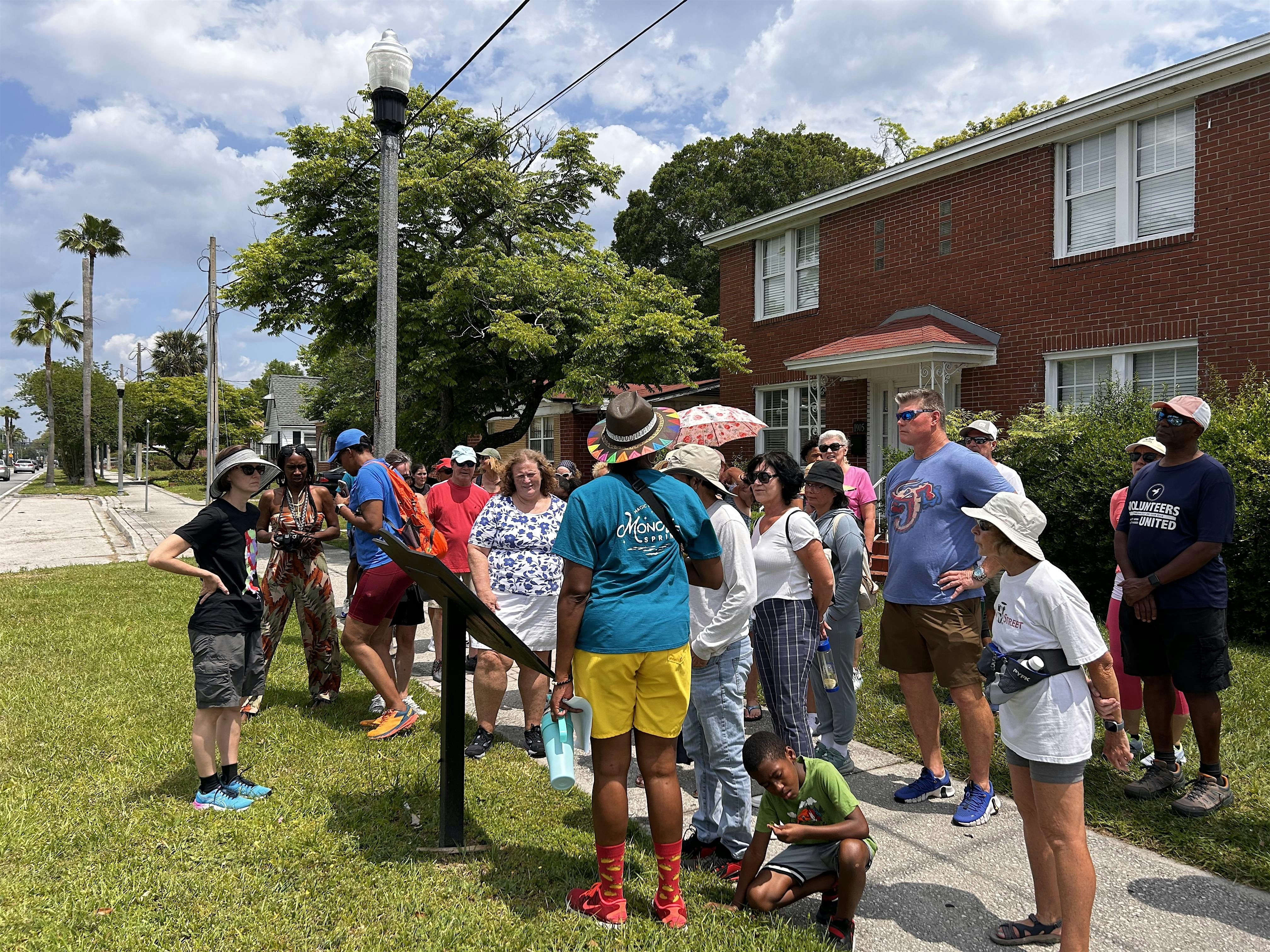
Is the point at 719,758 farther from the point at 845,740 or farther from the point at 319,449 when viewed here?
the point at 319,449

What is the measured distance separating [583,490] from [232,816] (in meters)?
2.63

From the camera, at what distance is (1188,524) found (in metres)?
4.35

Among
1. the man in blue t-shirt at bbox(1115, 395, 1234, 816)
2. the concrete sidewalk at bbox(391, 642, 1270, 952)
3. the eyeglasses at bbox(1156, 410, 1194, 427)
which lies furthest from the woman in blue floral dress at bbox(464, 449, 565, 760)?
the eyeglasses at bbox(1156, 410, 1194, 427)

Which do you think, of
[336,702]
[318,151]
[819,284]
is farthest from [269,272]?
[336,702]

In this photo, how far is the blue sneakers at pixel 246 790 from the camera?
171 inches

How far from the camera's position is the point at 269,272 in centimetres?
1545

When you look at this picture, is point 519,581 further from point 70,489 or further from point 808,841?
point 70,489

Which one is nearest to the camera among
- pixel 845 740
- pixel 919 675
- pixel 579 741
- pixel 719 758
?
pixel 579 741

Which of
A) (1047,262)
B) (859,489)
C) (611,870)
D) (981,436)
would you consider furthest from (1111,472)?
(611,870)

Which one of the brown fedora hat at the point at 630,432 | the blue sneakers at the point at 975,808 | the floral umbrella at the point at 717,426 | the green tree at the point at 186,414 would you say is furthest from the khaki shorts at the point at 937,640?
the green tree at the point at 186,414

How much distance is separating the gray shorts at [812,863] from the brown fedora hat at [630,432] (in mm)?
1608

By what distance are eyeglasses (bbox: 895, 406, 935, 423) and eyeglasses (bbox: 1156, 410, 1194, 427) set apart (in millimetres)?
1154

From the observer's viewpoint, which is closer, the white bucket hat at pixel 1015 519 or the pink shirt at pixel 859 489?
the white bucket hat at pixel 1015 519

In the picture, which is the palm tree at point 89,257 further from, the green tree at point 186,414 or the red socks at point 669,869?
the red socks at point 669,869
